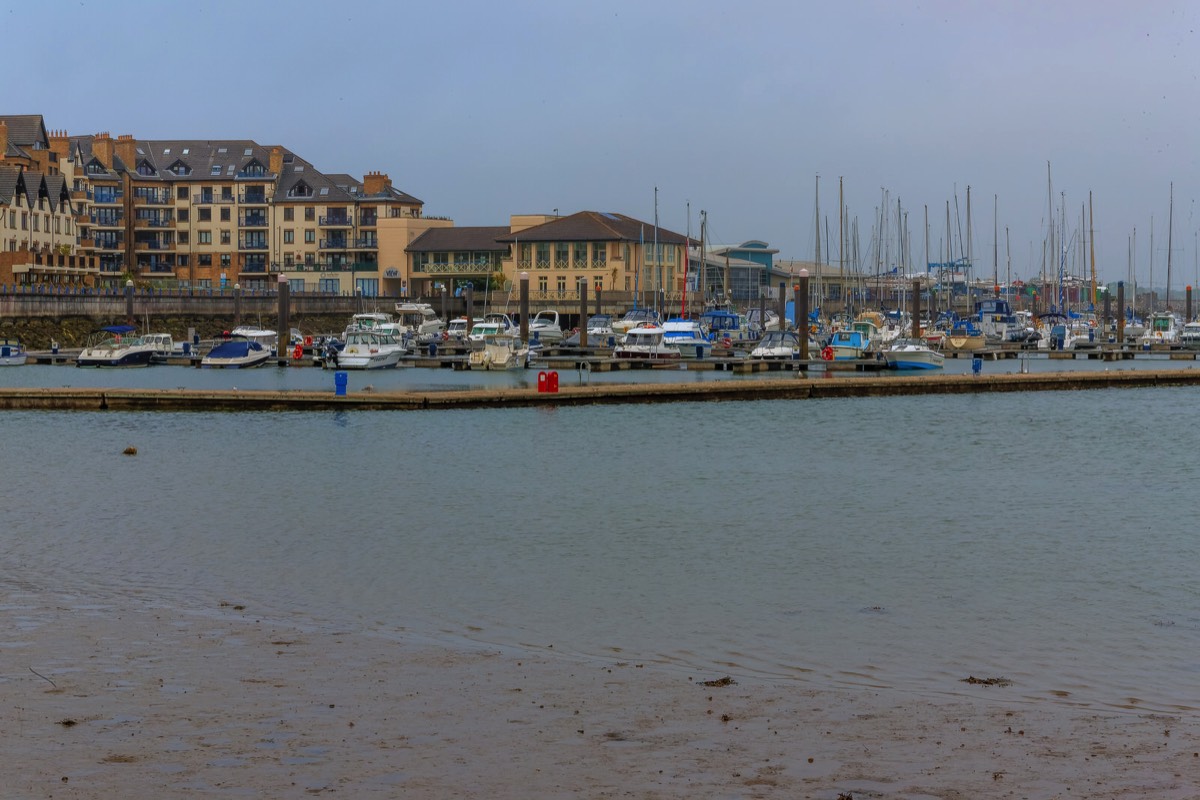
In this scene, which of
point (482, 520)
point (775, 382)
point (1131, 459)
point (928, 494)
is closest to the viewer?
point (482, 520)

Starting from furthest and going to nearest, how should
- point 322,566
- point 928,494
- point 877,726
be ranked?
1. point 928,494
2. point 322,566
3. point 877,726

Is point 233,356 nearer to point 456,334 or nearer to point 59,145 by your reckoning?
point 456,334

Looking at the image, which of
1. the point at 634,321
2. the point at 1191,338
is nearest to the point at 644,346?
the point at 634,321

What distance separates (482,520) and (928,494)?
1024cm

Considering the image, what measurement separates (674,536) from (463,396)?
2501 cm

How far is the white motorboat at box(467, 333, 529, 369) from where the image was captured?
249ft

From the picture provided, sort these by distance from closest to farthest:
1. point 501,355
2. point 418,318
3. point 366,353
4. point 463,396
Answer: point 463,396
point 366,353
point 501,355
point 418,318

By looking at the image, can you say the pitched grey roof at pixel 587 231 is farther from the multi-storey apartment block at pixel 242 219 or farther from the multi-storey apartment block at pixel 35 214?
the multi-storey apartment block at pixel 35 214

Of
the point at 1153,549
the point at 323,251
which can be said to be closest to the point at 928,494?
the point at 1153,549

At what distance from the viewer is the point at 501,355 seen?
76000mm

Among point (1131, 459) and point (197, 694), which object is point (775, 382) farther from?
point (197, 694)

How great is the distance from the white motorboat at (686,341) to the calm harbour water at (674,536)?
108 feet

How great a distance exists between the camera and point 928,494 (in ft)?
104

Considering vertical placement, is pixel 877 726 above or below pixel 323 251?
below
